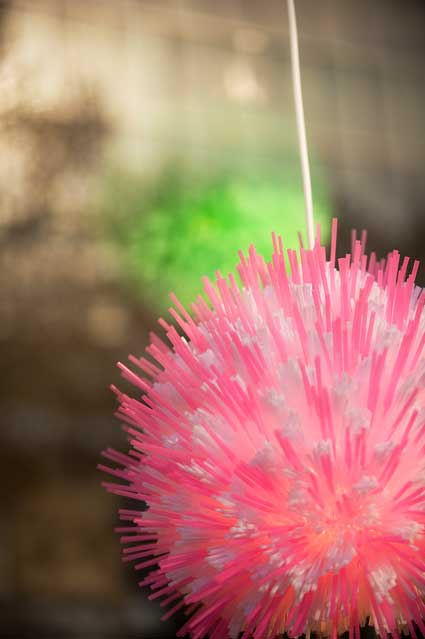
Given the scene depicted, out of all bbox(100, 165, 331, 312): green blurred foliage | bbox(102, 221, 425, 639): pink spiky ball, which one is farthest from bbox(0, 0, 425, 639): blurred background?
bbox(102, 221, 425, 639): pink spiky ball

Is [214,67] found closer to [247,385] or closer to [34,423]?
[34,423]

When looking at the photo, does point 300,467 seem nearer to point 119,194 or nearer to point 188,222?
point 188,222

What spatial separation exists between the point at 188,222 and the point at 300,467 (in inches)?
114

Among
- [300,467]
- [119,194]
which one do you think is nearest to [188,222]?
[119,194]

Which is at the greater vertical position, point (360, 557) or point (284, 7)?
point (284, 7)

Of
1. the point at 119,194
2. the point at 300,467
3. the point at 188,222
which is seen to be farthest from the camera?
the point at 119,194

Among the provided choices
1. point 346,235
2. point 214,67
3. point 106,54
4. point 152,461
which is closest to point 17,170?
point 106,54

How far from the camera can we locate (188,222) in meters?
3.53

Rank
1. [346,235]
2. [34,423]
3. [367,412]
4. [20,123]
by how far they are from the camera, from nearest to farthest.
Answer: [367,412], [34,423], [20,123], [346,235]

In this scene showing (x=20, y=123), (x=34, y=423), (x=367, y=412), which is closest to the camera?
(x=367, y=412)

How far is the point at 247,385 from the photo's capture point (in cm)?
69

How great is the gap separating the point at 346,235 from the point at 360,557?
3.29 m

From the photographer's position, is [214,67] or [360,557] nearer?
[360,557]

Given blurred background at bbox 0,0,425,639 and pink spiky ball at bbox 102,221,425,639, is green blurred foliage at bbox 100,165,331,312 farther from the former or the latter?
pink spiky ball at bbox 102,221,425,639
